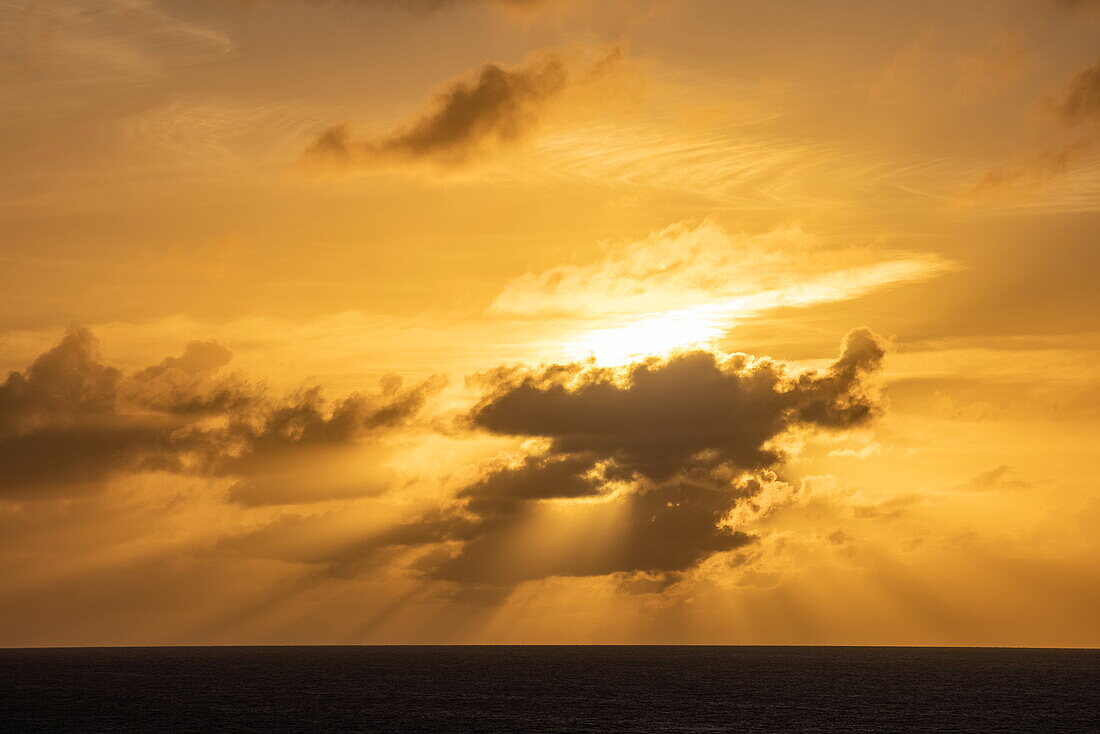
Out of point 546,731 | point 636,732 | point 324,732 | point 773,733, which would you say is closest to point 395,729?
point 324,732

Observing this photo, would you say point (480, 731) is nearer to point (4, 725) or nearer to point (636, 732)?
point (636, 732)

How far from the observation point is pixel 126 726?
7825 inches

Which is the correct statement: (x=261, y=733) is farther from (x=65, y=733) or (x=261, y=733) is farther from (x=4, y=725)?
(x=4, y=725)

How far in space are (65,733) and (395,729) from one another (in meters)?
54.5

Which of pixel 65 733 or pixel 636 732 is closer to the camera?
pixel 65 733

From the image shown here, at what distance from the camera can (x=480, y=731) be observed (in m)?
198

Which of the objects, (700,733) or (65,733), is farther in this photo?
(700,733)

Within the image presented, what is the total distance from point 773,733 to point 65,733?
120793 mm

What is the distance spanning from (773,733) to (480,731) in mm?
51991

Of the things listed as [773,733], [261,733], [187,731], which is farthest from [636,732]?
[187,731]

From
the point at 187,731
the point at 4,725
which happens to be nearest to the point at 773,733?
the point at 187,731

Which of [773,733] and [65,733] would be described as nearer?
[65,733]

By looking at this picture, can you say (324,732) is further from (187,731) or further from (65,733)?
(65,733)

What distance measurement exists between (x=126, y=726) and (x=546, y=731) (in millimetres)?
74296
